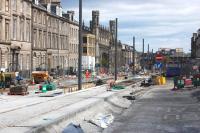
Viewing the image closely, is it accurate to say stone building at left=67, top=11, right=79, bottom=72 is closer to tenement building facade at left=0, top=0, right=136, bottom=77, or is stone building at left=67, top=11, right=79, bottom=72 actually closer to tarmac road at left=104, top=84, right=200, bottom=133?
tenement building facade at left=0, top=0, right=136, bottom=77

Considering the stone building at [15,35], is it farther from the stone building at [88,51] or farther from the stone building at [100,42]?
the stone building at [100,42]

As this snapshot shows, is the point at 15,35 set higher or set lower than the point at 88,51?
higher

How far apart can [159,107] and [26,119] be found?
Answer: 52.7ft

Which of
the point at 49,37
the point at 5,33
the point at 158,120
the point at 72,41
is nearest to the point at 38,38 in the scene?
the point at 49,37

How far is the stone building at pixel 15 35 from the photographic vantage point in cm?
7231

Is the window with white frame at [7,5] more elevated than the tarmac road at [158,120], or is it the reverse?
the window with white frame at [7,5]

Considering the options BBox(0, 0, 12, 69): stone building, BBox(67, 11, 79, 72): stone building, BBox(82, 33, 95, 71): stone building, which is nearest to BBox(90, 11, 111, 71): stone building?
BBox(82, 33, 95, 71): stone building

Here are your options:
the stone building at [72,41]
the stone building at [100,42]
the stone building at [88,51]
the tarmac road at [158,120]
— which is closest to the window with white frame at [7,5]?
the tarmac road at [158,120]

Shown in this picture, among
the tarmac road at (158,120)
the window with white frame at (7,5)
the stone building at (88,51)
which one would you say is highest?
the window with white frame at (7,5)

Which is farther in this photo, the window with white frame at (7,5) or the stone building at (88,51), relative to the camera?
the stone building at (88,51)

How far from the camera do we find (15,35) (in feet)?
255

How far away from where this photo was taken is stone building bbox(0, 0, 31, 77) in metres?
72.3

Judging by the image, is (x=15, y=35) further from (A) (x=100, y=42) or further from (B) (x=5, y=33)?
(A) (x=100, y=42)

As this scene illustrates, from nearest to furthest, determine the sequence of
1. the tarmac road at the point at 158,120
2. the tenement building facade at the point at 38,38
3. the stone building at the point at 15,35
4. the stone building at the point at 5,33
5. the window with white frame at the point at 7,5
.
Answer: the tarmac road at the point at 158,120, the stone building at the point at 5,33, the stone building at the point at 15,35, the window with white frame at the point at 7,5, the tenement building facade at the point at 38,38
